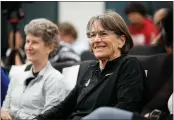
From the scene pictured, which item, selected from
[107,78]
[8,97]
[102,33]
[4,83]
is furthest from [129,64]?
[4,83]

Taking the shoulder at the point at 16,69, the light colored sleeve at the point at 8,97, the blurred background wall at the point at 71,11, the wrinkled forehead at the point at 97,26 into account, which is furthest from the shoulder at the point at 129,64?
the blurred background wall at the point at 71,11

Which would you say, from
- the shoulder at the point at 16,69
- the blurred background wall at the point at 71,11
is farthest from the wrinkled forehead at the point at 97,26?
the blurred background wall at the point at 71,11

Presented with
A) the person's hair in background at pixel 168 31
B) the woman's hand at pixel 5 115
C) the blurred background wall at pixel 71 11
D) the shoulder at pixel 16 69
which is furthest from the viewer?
the blurred background wall at pixel 71 11

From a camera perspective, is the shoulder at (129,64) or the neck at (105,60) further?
the neck at (105,60)

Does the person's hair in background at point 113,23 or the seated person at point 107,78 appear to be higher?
the person's hair in background at point 113,23

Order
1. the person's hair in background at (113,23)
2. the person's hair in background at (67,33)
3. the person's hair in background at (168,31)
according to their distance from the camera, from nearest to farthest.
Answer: the person's hair in background at (113,23) → the person's hair in background at (168,31) → the person's hair in background at (67,33)

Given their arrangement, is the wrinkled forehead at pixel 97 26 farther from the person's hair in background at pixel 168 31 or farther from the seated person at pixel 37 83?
the seated person at pixel 37 83

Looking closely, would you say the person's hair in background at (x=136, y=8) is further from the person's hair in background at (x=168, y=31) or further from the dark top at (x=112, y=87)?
the dark top at (x=112, y=87)

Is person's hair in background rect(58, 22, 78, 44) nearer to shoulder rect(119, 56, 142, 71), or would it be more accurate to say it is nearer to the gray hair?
the gray hair

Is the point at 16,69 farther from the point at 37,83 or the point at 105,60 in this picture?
the point at 105,60

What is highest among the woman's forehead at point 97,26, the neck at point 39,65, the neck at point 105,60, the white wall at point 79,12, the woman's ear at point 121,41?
the woman's forehead at point 97,26

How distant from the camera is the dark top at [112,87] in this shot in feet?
8.35

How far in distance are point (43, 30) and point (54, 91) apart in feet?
1.51

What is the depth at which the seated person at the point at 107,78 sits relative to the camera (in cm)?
256
